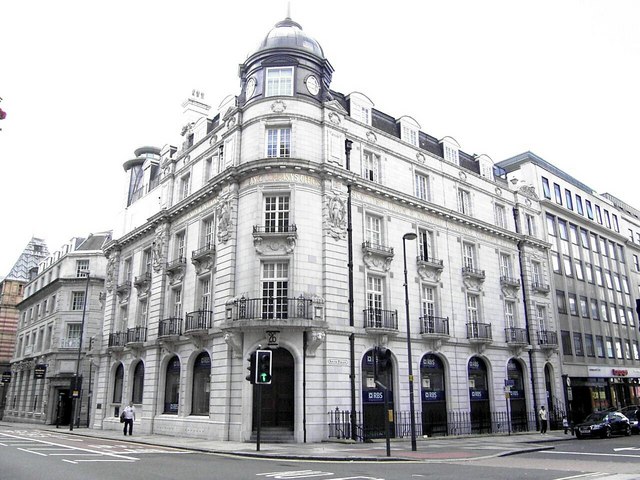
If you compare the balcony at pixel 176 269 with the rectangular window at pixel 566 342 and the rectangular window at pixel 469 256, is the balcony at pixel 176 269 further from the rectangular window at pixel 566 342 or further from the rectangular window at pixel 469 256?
the rectangular window at pixel 566 342

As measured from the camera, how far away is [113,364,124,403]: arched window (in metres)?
36.6

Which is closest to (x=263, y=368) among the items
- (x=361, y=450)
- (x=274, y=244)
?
(x=361, y=450)

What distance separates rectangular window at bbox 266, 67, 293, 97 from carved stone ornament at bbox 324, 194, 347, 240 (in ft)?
21.6

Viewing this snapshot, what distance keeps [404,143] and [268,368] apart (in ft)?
62.5

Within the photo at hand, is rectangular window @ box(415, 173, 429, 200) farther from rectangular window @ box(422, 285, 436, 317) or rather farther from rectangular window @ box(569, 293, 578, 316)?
rectangular window @ box(569, 293, 578, 316)

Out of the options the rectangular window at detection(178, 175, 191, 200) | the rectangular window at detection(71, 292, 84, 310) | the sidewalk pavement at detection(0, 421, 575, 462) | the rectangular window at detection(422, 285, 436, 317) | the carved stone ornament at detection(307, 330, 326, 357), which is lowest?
the sidewalk pavement at detection(0, 421, 575, 462)

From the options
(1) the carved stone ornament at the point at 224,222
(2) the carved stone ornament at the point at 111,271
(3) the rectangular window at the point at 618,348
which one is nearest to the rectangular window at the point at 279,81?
(1) the carved stone ornament at the point at 224,222

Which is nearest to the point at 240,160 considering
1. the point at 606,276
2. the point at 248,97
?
the point at 248,97

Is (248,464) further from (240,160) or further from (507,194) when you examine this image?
(507,194)

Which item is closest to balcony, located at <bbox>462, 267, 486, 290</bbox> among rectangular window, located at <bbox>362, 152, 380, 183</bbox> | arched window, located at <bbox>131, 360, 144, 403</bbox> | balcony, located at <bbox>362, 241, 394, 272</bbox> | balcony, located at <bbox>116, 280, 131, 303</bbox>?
balcony, located at <bbox>362, 241, 394, 272</bbox>

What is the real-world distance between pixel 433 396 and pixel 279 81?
64.6 feet

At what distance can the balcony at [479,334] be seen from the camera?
3171 cm

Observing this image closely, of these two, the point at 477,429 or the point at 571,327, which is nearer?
the point at 477,429

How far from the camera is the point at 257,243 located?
83.7ft
